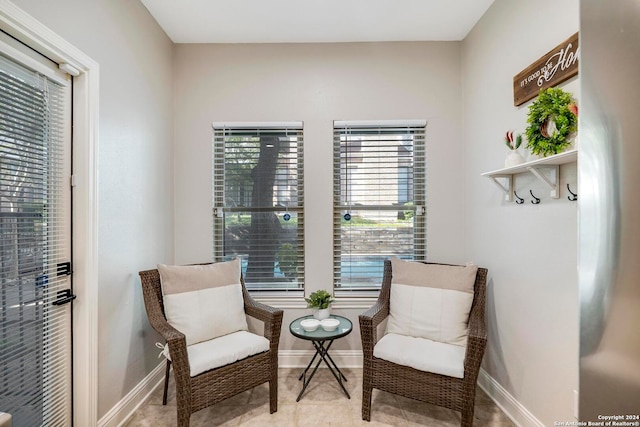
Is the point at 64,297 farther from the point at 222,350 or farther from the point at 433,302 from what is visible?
the point at 433,302

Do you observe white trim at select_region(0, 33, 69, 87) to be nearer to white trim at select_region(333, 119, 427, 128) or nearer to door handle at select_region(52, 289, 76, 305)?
door handle at select_region(52, 289, 76, 305)

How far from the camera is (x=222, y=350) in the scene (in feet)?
5.79

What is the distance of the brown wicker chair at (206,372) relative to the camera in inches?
62.3

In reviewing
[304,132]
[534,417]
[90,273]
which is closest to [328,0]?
[304,132]

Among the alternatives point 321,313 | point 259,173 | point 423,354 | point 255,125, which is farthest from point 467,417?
point 255,125

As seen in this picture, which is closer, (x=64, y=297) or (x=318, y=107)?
(x=64, y=297)

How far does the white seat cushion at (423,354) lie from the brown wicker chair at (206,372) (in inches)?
27.3

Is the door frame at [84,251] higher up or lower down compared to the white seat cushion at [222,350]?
higher up

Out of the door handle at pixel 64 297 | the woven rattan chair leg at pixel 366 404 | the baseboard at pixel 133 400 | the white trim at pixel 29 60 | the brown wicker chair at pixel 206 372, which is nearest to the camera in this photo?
the white trim at pixel 29 60

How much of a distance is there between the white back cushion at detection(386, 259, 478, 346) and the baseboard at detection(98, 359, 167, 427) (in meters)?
1.76

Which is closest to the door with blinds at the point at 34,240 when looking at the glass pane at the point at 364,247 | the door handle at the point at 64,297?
the door handle at the point at 64,297

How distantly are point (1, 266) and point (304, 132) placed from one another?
198 cm

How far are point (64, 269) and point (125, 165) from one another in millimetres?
713

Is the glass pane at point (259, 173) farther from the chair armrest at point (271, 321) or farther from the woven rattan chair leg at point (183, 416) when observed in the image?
the woven rattan chair leg at point (183, 416)
